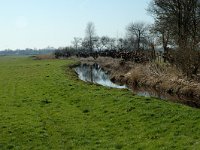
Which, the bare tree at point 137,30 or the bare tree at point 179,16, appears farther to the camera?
the bare tree at point 137,30

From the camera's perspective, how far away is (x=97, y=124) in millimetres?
15328

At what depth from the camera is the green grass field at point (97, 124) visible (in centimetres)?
1234

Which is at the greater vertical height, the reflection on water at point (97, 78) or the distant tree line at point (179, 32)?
the distant tree line at point (179, 32)

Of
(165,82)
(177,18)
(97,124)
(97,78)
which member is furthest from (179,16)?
(97,124)

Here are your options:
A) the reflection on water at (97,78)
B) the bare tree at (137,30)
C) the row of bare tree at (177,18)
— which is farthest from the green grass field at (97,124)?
the bare tree at (137,30)

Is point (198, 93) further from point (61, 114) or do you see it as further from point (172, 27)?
point (172, 27)

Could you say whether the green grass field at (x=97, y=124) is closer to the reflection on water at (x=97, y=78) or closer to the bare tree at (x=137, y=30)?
the reflection on water at (x=97, y=78)

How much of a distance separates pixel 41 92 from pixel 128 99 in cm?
806

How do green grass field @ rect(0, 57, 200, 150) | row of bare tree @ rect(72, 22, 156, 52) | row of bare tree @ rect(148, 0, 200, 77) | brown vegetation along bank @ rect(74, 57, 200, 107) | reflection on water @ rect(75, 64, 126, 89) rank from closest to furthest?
green grass field @ rect(0, 57, 200, 150)
brown vegetation along bank @ rect(74, 57, 200, 107)
reflection on water @ rect(75, 64, 126, 89)
row of bare tree @ rect(148, 0, 200, 77)
row of bare tree @ rect(72, 22, 156, 52)

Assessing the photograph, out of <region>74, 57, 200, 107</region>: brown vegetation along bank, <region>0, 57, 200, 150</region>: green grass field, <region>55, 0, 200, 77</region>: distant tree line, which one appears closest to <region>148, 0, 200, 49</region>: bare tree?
<region>55, 0, 200, 77</region>: distant tree line

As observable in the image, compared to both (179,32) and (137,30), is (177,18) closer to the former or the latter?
(179,32)

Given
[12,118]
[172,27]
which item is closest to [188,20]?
[172,27]

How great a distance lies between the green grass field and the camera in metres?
12.3

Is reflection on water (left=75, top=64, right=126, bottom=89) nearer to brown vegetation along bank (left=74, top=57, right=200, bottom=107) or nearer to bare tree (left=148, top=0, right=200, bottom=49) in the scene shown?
brown vegetation along bank (left=74, top=57, right=200, bottom=107)
